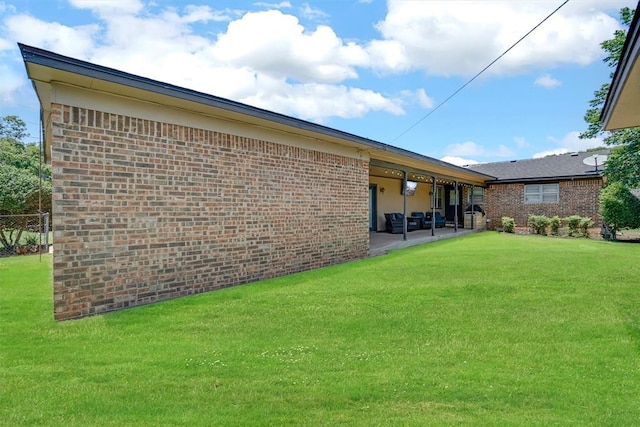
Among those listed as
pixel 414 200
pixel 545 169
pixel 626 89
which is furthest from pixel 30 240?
pixel 545 169

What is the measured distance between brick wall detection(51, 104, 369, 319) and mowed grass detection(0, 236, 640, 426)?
491mm

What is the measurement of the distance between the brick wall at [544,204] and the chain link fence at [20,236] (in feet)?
67.9

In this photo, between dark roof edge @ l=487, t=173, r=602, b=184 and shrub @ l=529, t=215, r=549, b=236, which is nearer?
shrub @ l=529, t=215, r=549, b=236

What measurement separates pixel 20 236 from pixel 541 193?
903 inches

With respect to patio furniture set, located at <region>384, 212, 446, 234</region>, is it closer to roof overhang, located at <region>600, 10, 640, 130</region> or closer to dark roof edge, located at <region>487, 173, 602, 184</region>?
dark roof edge, located at <region>487, 173, 602, 184</region>

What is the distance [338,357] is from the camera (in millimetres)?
3945

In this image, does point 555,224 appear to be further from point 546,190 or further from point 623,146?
point 623,146

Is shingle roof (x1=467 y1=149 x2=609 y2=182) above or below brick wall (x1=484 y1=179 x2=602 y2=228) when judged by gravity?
above

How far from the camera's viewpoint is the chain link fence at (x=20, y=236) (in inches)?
553

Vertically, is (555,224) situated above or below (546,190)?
below

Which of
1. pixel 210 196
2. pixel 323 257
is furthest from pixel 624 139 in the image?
pixel 210 196

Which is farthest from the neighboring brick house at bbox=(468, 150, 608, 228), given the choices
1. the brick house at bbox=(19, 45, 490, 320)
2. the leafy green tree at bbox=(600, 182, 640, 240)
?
the brick house at bbox=(19, 45, 490, 320)

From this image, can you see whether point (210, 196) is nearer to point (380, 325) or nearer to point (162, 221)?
point (162, 221)

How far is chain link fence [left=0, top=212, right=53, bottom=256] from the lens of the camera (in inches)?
553
